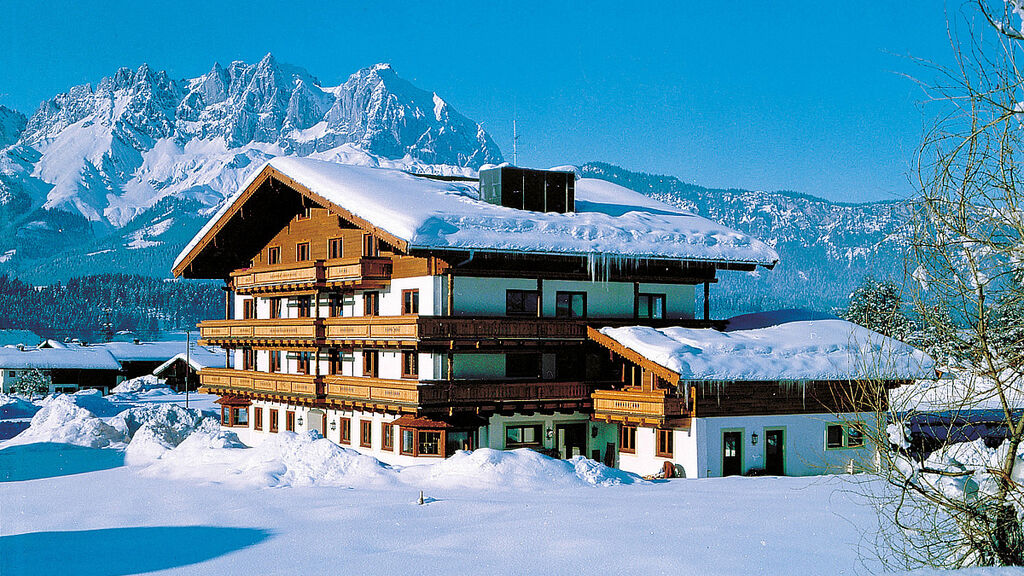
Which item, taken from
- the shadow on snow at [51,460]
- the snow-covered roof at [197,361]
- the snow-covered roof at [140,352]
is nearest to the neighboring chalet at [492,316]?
the shadow on snow at [51,460]

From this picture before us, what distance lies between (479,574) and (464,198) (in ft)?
78.0

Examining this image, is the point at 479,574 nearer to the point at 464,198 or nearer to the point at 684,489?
the point at 684,489

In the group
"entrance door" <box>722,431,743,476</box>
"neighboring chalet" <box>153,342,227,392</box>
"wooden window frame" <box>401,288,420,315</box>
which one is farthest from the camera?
"neighboring chalet" <box>153,342,227,392</box>

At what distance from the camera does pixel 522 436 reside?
35.2 metres

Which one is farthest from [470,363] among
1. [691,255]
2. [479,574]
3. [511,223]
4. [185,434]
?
[479,574]

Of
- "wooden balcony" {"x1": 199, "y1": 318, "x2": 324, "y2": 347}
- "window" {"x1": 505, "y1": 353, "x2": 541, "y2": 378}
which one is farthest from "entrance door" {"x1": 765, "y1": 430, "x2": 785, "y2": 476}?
"wooden balcony" {"x1": 199, "y1": 318, "x2": 324, "y2": 347}

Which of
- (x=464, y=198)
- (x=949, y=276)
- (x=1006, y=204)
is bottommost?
(x=949, y=276)

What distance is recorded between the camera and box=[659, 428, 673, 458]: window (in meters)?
31.5

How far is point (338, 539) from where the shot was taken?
1931 centimetres

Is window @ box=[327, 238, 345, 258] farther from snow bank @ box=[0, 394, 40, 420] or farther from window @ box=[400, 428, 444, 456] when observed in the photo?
snow bank @ box=[0, 394, 40, 420]

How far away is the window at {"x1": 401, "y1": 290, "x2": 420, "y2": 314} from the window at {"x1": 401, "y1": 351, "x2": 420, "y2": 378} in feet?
4.66

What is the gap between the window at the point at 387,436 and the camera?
1415 inches

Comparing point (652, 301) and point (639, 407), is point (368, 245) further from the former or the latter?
point (639, 407)

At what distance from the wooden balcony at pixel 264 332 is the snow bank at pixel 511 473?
11376 mm
